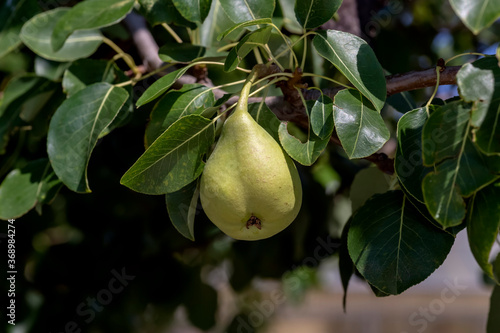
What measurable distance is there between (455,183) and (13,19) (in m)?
0.88

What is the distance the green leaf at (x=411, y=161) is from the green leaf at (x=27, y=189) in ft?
1.87

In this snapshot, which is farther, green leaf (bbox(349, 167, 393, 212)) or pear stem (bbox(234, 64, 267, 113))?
green leaf (bbox(349, 167, 393, 212))

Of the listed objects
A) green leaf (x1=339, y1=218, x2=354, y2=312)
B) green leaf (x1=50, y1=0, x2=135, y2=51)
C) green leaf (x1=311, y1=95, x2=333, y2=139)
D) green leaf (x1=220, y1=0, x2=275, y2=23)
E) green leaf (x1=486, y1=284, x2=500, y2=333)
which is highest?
green leaf (x1=220, y1=0, x2=275, y2=23)

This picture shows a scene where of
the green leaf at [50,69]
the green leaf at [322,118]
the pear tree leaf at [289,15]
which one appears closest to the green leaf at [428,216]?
the green leaf at [322,118]

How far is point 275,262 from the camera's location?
159 centimetres

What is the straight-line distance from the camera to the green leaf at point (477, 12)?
1.75 ft

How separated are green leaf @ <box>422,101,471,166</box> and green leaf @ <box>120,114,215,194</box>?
0.87 ft

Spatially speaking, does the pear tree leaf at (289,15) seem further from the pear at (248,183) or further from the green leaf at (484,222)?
the green leaf at (484,222)

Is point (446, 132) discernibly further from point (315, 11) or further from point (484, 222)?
point (315, 11)

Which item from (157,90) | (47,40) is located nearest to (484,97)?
(157,90)

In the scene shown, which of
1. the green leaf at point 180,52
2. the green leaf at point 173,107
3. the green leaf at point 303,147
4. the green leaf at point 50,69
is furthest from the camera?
the green leaf at point 50,69

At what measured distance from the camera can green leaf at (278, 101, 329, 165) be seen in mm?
647

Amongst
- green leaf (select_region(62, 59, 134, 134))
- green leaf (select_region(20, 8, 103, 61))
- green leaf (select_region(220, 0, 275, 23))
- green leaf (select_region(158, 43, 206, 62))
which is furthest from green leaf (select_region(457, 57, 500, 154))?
green leaf (select_region(20, 8, 103, 61))

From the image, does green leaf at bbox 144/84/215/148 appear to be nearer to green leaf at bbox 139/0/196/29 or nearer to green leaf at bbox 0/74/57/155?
green leaf at bbox 139/0/196/29
